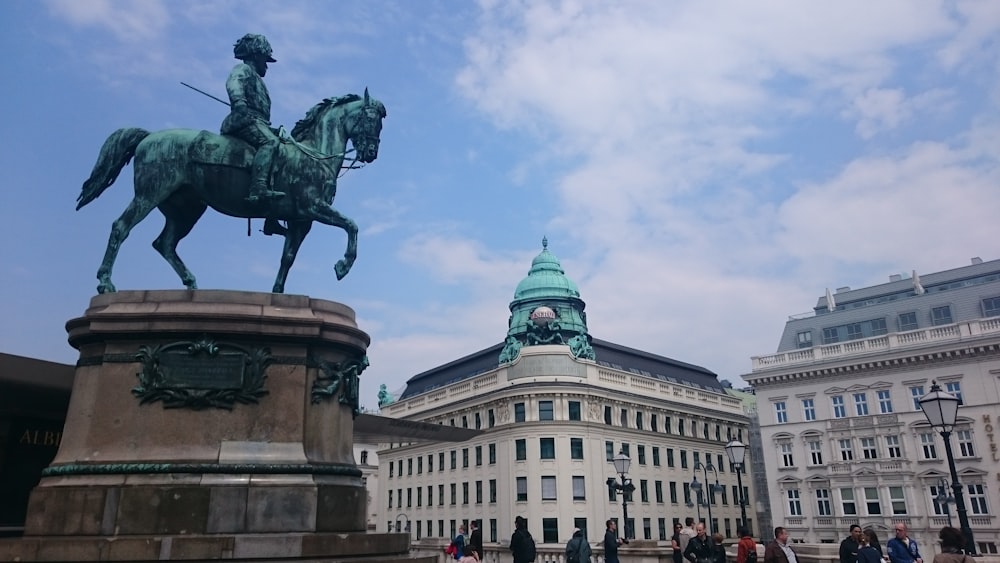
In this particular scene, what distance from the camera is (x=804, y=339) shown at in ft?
215

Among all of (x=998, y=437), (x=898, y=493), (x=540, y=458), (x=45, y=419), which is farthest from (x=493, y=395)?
(x=45, y=419)

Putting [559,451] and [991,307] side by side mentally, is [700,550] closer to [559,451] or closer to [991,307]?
[559,451]

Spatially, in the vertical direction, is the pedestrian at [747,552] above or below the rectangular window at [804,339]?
below

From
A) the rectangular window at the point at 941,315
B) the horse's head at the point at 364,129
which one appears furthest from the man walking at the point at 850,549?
the rectangular window at the point at 941,315

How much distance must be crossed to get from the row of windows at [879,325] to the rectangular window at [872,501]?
43.1 feet

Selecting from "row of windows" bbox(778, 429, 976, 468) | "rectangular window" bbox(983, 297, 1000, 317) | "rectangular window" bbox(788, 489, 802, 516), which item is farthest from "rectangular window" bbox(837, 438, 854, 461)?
"rectangular window" bbox(983, 297, 1000, 317)

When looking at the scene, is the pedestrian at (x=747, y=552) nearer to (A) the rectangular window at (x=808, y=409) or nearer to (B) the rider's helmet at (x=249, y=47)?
(B) the rider's helmet at (x=249, y=47)

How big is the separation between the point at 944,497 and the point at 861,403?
438 inches

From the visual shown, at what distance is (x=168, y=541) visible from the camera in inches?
358

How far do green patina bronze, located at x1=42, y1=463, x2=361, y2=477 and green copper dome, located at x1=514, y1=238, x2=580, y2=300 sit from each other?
64.3 m

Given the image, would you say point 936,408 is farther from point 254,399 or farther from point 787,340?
point 787,340

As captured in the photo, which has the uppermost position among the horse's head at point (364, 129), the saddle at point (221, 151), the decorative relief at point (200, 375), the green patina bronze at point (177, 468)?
the horse's head at point (364, 129)

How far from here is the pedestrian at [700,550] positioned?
16.1 meters

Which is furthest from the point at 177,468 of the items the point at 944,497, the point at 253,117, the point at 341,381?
the point at 944,497
